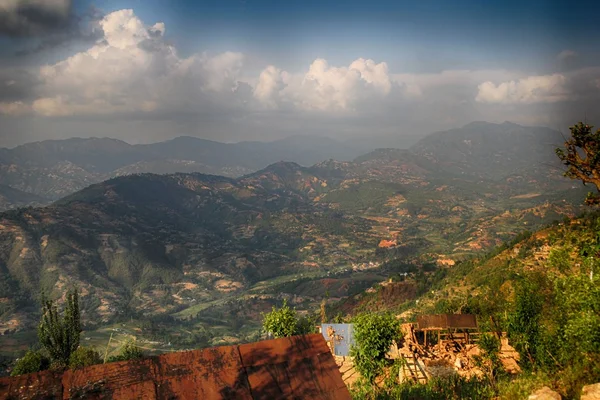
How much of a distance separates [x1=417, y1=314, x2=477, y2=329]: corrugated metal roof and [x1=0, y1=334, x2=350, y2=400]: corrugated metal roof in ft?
78.4

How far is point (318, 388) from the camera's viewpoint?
38.0 feet

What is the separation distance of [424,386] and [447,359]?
938 cm

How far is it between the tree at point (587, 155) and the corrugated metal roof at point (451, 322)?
68.1 ft

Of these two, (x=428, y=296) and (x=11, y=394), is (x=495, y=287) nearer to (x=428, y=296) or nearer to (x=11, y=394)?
(x=428, y=296)

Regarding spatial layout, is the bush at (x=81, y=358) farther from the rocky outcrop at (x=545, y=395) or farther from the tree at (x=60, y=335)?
the rocky outcrop at (x=545, y=395)

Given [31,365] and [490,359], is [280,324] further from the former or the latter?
[31,365]

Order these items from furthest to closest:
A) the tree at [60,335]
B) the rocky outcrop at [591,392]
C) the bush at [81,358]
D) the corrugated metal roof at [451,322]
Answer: the tree at [60,335], the bush at [81,358], the corrugated metal roof at [451,322], the rocky outcrop at [591,392]

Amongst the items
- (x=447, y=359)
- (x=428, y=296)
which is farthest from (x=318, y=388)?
(x=428, y=296)

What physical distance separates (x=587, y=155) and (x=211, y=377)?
1581cm

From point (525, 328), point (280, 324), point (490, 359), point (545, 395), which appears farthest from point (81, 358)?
point (545, 395)

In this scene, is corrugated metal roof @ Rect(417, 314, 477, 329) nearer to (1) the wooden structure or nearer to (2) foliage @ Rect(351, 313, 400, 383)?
(1) the wooden structure

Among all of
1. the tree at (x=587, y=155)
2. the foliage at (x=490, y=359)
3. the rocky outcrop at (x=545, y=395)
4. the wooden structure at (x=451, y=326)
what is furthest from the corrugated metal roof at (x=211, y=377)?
the wooden structure at (x=451, y=326)

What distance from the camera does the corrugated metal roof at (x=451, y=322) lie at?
108 ft

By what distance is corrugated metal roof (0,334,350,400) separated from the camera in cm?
923
